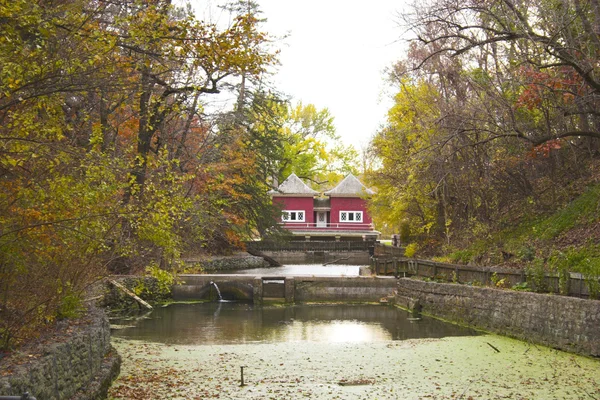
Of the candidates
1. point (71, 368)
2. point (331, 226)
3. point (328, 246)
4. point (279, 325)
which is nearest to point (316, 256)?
point (328, 246)

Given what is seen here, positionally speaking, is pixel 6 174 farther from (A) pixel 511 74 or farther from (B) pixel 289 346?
(A) pixel 511 74

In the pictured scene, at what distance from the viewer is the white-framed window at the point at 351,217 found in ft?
194

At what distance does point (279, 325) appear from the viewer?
18.4 m

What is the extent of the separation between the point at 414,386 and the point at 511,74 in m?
11.2

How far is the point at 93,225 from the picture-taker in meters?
9.84

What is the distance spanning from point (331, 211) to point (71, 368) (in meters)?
52.0

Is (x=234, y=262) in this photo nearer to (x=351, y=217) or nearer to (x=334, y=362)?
(x=351, y=217)

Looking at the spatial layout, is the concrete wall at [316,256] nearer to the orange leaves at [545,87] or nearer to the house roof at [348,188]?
the house roof at [348,188]

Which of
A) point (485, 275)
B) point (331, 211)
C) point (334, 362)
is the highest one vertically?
point (331, 211)

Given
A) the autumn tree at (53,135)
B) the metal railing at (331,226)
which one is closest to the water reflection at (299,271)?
the metal railing at (331,226)

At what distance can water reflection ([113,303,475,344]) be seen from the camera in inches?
629

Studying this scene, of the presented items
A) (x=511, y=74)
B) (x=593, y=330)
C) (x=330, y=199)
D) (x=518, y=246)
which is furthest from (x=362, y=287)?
(x=330, y=199)

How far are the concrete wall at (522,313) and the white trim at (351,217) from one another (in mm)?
38254

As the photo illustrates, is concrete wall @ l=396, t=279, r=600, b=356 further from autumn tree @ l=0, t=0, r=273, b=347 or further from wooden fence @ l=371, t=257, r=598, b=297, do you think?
autumn tree @ l=0, t=0, r=273, b=347
